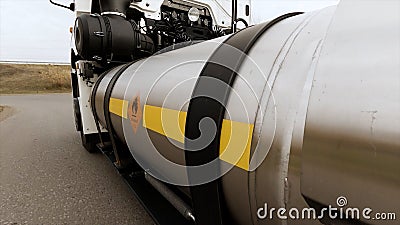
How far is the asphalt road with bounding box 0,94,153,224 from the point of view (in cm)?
280

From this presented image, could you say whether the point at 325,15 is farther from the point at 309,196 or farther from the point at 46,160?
the point at 46,160

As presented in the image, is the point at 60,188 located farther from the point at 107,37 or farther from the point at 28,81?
the point at 28,81

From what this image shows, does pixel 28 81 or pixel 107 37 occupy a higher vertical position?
pixel 107 37

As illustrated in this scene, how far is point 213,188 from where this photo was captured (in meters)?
1.24

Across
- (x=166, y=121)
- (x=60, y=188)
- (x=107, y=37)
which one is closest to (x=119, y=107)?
(x=166, y=121)

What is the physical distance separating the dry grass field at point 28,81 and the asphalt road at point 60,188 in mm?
25387

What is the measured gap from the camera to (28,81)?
34.9m

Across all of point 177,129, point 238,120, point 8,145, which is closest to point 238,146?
point 238,120

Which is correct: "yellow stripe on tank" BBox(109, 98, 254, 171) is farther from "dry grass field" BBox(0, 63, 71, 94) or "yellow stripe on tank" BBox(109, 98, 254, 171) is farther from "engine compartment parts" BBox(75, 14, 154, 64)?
"dry grass field" BBox(0, 63, 71, 94)

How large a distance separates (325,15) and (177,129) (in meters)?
0.77

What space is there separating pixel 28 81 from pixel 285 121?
39.2 meters

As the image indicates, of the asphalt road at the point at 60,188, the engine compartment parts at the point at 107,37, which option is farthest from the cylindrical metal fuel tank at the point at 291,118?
the engine compartment parts at the point at 107,37

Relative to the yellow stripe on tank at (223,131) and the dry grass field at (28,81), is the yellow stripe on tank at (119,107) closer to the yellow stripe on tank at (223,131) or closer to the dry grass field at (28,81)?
the yellow stripe on tank at (223,131)

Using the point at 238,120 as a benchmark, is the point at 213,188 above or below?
below
